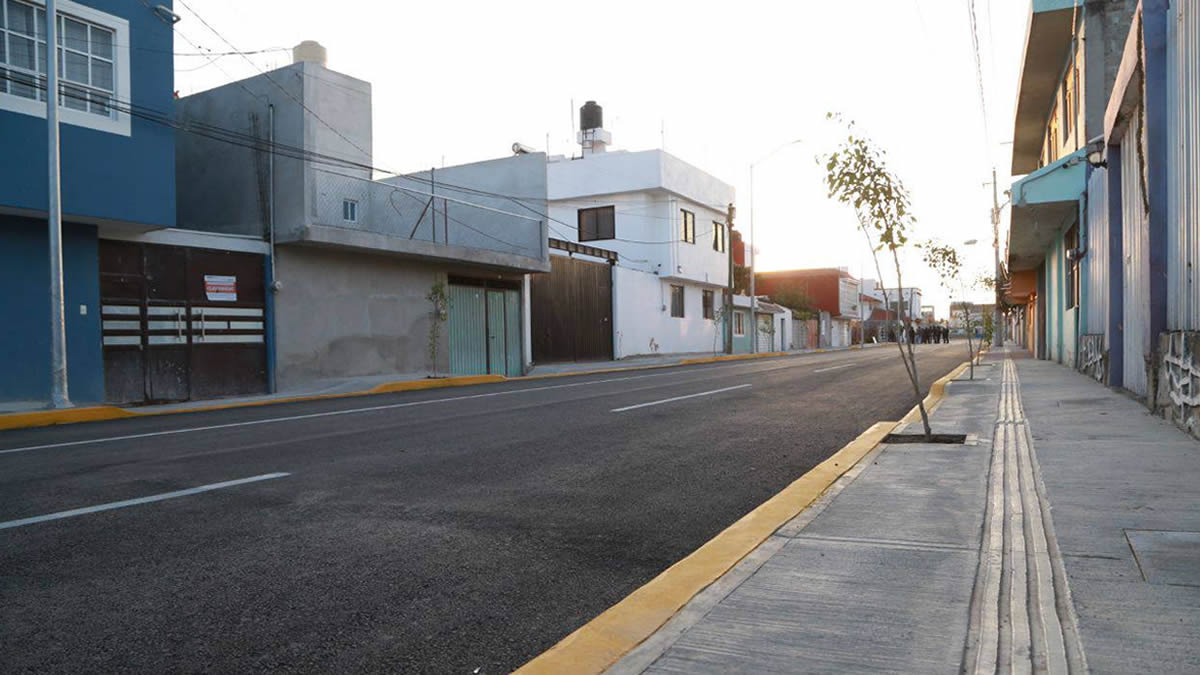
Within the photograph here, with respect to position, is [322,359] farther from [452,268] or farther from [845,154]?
[845,154]

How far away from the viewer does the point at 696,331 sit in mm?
40062

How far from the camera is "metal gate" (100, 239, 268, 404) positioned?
14.1 m

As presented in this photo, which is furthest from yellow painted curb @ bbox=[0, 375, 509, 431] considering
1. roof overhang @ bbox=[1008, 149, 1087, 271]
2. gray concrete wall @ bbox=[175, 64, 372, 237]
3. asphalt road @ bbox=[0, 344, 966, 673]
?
roof overhang @ bbox=[1008, 149, 1087, 271]

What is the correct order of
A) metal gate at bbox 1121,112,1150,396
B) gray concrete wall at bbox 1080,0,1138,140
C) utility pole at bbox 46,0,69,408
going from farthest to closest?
gray concrete wall at bbox 1080,0,1138,140 < utility pole at bbox 46,0,69,408 < metal gate at bbox 1121,112,1150,396

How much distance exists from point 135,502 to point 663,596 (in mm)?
3791

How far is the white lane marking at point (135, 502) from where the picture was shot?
464 cm

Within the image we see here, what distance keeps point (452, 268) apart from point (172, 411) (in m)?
9.98

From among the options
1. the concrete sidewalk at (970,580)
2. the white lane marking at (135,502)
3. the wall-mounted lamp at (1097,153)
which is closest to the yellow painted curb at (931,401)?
the concrete sidewalk at (970,580)

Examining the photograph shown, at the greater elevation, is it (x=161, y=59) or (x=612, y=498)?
(x=161, y=59)

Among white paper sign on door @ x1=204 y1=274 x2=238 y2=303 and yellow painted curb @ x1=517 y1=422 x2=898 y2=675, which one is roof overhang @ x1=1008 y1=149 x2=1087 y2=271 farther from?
white paper sign on door @ x1=204 y1=274 x2=238 y2=303

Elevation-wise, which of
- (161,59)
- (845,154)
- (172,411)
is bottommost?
(172,411)

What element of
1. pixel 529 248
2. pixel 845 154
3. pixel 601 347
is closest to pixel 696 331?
pixel 601 347

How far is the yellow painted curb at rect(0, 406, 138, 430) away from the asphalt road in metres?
2.45

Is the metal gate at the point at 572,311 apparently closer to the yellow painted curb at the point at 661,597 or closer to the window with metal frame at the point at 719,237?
the window with metal frame at the point at 719,237
